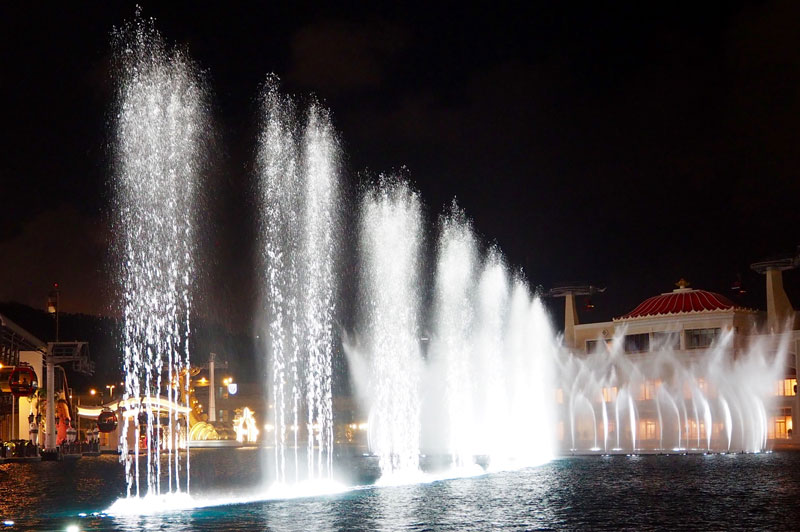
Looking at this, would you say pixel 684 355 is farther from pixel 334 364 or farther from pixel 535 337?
pixel 334 364

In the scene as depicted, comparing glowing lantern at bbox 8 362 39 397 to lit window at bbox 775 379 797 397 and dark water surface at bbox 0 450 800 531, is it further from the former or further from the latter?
lit window at bbox 775 379 797 397

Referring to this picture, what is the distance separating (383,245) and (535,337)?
26.5 m

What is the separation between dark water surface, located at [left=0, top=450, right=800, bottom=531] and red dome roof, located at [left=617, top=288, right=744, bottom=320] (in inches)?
1490

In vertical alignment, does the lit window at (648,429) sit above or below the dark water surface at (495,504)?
below

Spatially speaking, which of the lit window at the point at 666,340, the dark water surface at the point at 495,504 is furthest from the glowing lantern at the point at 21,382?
the lit window at the point at 666,340

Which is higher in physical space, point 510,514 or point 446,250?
point 446,250

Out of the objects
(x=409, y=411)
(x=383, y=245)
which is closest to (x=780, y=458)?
(x=409, y=411)

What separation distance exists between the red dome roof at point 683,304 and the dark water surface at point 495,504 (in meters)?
37.9

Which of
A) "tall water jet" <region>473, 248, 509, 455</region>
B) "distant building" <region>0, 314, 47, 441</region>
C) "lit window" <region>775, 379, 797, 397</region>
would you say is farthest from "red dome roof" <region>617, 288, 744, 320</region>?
"distant building" <region>0, 314, 47, 441</region>

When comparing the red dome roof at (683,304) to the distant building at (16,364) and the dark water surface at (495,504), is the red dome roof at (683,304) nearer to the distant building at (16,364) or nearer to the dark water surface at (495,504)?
the dark water surface at (495,504)

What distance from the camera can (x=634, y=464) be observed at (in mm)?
47125

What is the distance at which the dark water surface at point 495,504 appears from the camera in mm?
23078

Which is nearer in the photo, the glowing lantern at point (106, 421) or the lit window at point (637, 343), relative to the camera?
the glowing lantern at point (106, 421)

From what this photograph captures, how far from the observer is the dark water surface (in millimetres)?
23078
